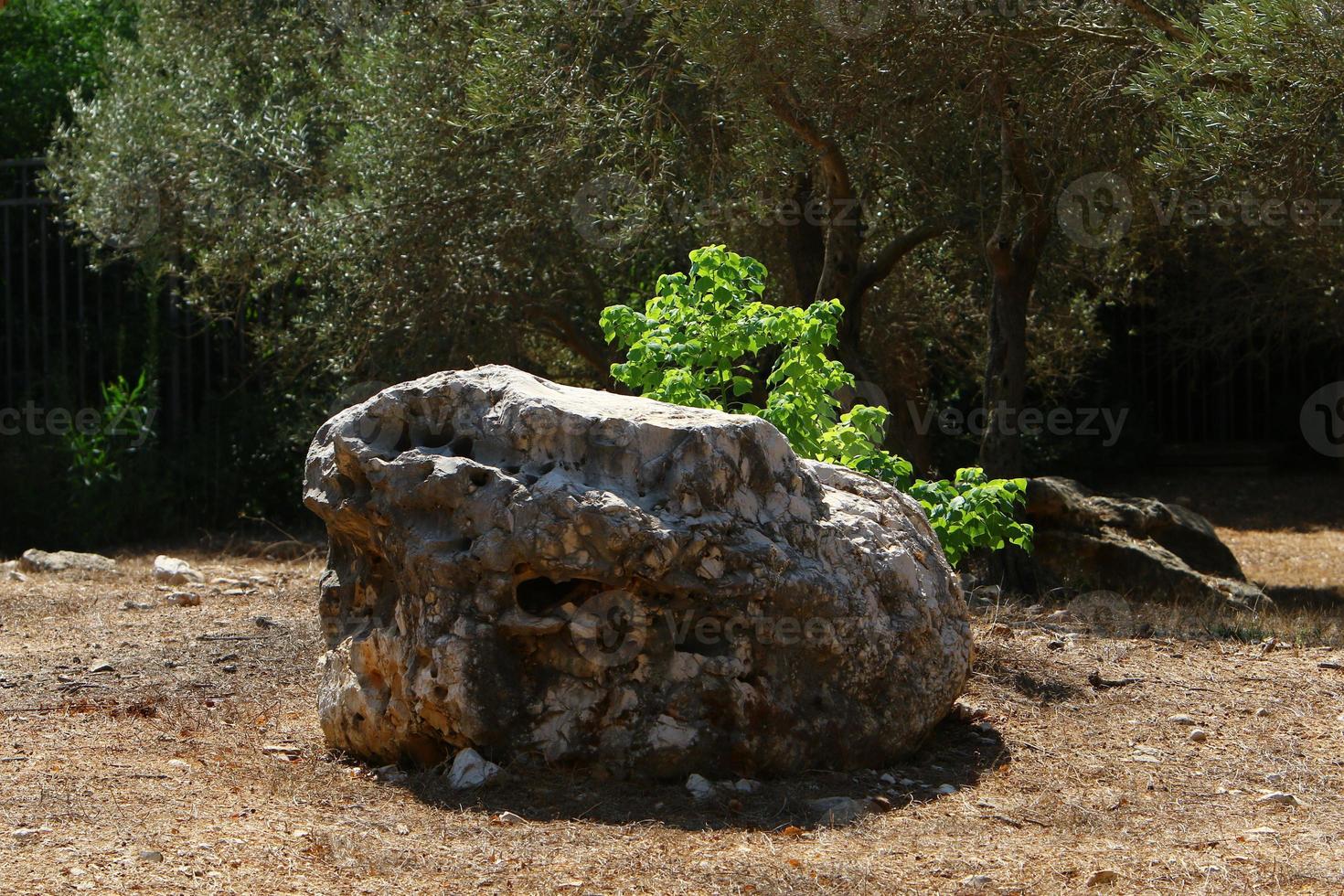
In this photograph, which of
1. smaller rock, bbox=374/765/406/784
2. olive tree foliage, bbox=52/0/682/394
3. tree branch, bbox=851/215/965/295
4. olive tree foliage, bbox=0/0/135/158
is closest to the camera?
smaller rock, bbox=374/765/406/784

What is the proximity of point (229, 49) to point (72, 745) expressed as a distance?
23.4 ft

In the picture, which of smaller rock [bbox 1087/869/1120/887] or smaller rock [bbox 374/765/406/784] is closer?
smaller rock [bbox 1087/869/1120/887]

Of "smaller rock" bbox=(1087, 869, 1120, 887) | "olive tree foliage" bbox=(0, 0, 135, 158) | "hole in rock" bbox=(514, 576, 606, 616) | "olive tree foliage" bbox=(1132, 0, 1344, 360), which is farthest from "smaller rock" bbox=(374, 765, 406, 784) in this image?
"olive tree foliage" bbox=(0, 0, 135, 158)

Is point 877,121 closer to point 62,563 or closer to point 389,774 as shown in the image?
point 389,774

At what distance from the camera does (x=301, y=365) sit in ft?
31.9

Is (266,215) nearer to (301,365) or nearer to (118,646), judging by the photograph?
(301,365)

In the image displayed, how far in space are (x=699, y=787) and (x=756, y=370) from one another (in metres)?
1.81

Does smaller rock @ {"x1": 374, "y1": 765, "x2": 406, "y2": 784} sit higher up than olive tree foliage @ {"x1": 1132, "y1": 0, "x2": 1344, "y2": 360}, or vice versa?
olive tree foliage @ {"x1": 1132, "y1": 0, "x2": 1344, "y2": 360}

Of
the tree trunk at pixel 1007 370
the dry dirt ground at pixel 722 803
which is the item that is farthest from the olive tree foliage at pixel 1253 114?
the dry dirt ground at pixel 722 803

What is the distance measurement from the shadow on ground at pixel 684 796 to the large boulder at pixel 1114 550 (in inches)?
148

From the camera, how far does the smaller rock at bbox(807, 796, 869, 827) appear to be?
3.83 m

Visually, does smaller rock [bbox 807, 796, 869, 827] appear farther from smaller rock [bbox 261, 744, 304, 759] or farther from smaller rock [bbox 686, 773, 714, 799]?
smaller rock [bbox 261, 744, 304, 759]

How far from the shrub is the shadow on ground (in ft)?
4.27

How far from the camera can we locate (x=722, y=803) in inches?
156
